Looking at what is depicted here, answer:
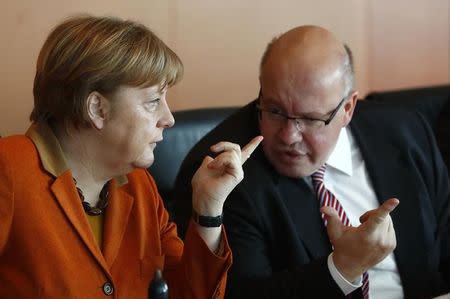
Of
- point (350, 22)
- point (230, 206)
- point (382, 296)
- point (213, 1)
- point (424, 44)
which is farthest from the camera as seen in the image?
point (424, 44)

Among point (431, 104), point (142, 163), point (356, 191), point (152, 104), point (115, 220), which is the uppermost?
point (152, 104)

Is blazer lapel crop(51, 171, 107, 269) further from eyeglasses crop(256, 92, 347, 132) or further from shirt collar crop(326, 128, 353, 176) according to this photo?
shirt collar crop(326, 128, 353, 176)

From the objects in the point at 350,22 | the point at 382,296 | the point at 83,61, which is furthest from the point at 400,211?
the point at 350,22

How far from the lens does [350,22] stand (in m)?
3.38

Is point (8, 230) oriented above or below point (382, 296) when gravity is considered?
above

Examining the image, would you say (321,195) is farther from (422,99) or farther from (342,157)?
(422,99)

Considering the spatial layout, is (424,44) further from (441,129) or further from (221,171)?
(221,171)

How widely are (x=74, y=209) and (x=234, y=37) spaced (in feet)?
5.28

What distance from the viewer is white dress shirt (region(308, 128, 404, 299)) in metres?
2.10

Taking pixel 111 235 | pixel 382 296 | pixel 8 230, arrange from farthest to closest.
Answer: pixel 382 296, pixel 111 235, pixel 8 230

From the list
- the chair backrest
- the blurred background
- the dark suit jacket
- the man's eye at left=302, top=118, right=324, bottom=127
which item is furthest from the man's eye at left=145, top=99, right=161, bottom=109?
Result: the chair backrest

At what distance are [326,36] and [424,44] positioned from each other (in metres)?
1.95

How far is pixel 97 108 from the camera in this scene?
1.55m

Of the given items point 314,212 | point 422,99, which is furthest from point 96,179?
point 422,99
